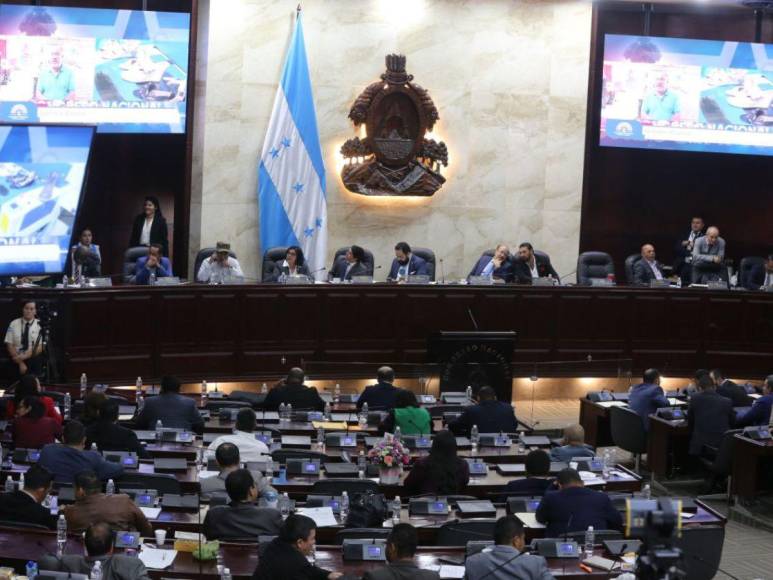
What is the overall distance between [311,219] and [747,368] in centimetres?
571

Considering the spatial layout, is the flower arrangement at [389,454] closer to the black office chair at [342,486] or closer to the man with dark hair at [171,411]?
the black office chair at [342,486]

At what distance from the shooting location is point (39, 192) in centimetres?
1314

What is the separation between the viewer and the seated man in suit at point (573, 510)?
24.7ft

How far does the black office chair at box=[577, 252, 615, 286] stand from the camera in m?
15.7

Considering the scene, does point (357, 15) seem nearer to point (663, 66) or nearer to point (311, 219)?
point (311, 219)

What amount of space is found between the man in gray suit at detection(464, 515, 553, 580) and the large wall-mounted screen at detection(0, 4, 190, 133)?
10.3 m

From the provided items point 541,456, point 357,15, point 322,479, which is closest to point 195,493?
point 322,479

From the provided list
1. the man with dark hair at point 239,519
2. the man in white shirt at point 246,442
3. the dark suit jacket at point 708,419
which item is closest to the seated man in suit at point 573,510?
the man with dark hair at point 239,519

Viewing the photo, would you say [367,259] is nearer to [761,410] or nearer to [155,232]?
[155,232]

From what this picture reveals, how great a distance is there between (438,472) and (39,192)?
652cm

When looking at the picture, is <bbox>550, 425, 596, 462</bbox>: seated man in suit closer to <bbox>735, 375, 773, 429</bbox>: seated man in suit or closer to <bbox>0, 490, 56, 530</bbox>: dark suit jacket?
<bbox>735, 375, 773, 429</bbox>: seated man in suit

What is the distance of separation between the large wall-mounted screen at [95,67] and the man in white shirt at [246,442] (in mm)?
7335

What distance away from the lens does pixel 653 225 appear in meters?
19.0

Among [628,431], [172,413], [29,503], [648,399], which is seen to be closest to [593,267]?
[648,399]
